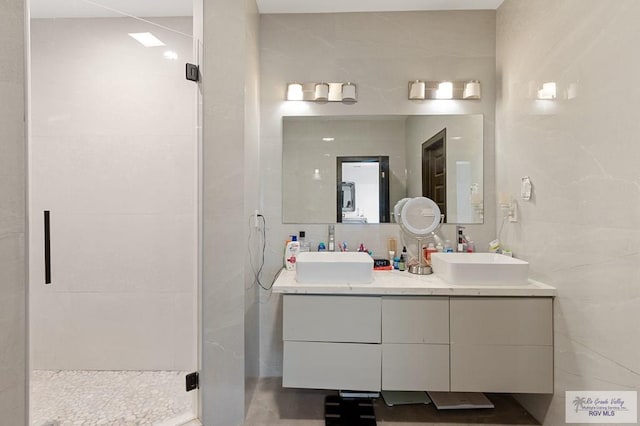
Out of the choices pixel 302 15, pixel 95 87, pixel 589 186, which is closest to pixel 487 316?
pixel 589 186

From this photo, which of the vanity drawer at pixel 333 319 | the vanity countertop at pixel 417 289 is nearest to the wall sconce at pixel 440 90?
the vanity countertop at pixel 417 289

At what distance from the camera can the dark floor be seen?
1.76m

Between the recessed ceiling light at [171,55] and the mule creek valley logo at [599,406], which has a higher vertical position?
the recessed ceiling light at [171,55]

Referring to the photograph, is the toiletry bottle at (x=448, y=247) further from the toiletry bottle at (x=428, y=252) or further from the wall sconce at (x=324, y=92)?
the wall sconce at (x=324, y=92)

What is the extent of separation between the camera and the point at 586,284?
1385 mm

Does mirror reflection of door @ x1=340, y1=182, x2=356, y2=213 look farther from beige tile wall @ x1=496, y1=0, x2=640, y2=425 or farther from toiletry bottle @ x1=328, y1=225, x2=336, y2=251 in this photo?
beige tile wall @ x1=496, y1=0, x2=640, y2=425

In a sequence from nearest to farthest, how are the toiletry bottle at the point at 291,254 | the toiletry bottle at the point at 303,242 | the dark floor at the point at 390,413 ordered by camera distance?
the dark floor at the point at 390,413 → the toiletry bottle at the point at 291,254 → the toiletry bottle at the point at 303,242

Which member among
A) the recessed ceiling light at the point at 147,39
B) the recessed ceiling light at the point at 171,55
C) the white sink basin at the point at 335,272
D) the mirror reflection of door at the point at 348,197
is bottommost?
the white sink basin at the point at 335,272

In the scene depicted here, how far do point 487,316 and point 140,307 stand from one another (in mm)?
→ 2187

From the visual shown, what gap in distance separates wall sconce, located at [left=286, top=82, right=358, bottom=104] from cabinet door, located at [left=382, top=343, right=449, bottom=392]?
1579 mm

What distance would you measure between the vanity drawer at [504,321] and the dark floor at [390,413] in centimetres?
54

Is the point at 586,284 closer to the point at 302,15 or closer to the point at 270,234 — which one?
the point at 270,234

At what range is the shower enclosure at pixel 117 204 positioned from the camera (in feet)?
6.00

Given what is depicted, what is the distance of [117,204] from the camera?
215 cm
